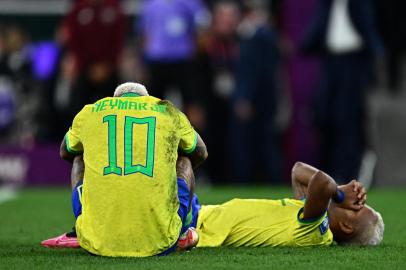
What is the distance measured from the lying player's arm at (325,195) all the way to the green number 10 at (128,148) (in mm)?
1011

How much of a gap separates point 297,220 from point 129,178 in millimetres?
1291

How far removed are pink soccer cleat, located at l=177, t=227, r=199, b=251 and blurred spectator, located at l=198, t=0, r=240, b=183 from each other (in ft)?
29.5

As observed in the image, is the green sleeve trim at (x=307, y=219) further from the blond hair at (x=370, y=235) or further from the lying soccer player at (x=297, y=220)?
the blond hair at (x=370, y=235)

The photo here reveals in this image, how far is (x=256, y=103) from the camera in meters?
15.9

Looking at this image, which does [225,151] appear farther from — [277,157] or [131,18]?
[131,18]

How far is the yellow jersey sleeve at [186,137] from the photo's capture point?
23.3ft

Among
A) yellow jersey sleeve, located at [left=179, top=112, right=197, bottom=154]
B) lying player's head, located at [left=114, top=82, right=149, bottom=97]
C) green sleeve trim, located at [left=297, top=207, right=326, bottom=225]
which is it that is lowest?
green sleeve trim, located at [left=297, top=207, right=326, bottom=225]

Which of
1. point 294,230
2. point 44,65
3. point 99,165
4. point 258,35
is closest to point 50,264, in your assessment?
point 99,165

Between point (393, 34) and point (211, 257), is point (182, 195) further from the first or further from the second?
point (393, 34)

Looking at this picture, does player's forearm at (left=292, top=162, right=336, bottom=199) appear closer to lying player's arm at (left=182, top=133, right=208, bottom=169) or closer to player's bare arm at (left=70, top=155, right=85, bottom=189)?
lying player's arm at (left=182, top=133, right=208, bottom=169)

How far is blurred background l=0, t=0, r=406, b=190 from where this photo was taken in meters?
15.6

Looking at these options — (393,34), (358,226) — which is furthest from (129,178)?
(393,34)

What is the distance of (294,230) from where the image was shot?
7.61 metres

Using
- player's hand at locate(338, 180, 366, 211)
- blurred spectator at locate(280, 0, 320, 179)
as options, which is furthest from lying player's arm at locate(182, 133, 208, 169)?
blurred spectator at locate(280, 0, 320, 179)
